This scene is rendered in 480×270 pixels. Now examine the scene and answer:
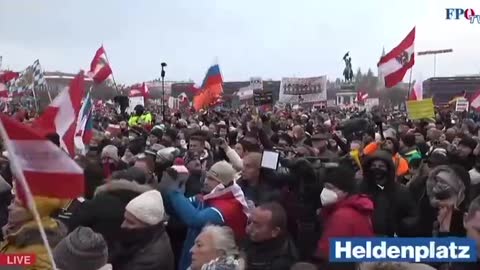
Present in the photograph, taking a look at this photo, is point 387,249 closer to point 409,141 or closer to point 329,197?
point 329,197

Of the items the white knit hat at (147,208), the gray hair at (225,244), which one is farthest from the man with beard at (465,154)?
the gray hair at (225,244)

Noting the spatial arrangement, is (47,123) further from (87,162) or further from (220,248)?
(220,248)

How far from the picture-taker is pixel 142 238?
206 inches

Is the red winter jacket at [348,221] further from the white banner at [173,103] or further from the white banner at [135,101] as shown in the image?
the white banner at [173,103]

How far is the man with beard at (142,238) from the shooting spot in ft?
17.0

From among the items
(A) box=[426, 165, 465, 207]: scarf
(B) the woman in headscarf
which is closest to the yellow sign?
(A) box=[426, 165, 465, 207]: scarf

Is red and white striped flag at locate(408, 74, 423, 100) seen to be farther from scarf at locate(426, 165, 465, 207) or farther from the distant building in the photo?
the distant building

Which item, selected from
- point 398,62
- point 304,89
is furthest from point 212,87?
point 304,89

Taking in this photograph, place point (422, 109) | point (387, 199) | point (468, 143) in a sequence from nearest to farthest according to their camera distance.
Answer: point (387, 199) → point (468, 143) → point (422, 109)

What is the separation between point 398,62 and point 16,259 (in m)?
15.6

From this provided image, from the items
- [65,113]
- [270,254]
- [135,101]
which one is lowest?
[270,254]

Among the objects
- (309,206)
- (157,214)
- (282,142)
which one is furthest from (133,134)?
(157,214)

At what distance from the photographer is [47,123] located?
784 centimetres

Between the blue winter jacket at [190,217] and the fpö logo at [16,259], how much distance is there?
2038 mm
